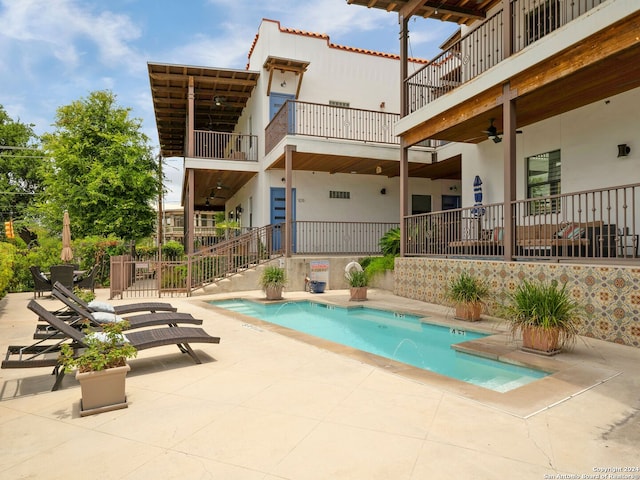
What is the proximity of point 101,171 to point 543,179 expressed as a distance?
17103mm

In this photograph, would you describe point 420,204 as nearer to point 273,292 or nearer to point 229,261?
point 229,261

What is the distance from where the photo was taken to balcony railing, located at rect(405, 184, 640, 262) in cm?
759

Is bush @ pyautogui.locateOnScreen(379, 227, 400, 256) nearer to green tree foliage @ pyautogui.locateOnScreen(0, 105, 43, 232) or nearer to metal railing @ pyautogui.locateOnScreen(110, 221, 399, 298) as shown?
metal railing @ pyautogui.locateOnScreen(110, 221, 399, 298)

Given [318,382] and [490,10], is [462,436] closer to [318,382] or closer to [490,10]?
[318,382]

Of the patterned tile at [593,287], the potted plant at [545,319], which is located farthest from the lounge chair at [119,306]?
the patterned tile at [593,287]

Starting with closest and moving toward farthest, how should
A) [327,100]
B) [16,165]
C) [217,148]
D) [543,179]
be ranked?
[543,179], [327,100], [217,148], [16,165]

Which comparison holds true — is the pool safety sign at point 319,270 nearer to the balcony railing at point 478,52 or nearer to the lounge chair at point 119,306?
the balcony railing at point 478,52

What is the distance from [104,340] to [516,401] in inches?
151

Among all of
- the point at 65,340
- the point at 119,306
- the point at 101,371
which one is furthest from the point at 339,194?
the point at 101,371

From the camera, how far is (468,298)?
26.4 feet

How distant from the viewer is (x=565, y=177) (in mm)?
9703

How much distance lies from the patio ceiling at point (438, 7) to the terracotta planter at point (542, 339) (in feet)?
28.3

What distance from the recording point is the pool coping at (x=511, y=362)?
3.84 meters

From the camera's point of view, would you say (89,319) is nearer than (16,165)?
Yes
